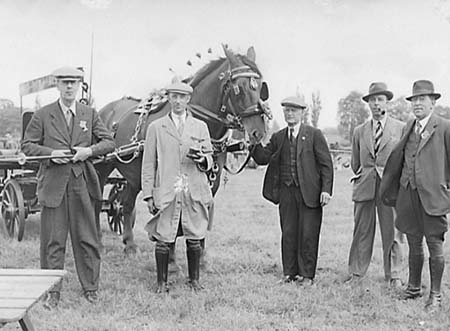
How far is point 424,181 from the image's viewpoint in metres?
4.93

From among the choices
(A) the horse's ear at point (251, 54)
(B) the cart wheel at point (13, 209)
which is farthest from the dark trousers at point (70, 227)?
(B) the cart wheel at point (13, 209)

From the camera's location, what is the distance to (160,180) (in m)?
5.28

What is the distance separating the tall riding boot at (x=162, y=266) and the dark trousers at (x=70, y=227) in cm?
63

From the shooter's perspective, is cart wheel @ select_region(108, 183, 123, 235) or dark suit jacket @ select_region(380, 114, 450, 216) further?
cart wheel @ select_region(108, 183, 123, 235)

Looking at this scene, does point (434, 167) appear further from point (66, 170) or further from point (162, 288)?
point (66, 170)

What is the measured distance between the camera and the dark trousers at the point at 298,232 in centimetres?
575

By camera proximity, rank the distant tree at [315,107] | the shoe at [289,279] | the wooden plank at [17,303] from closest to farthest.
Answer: the wooden plank at [17,303]
the shoe at [289,279]
the distant tree at [315,107]

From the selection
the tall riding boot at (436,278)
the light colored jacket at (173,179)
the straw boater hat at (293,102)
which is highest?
the straw boater hat at (293,102)

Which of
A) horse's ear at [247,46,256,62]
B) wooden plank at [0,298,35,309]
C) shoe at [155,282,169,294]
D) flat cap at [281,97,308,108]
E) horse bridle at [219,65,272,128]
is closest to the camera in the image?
wooden plank at [0,298,35,309]

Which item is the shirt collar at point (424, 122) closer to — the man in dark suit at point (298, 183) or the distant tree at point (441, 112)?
the distant tree at point (441, 112)

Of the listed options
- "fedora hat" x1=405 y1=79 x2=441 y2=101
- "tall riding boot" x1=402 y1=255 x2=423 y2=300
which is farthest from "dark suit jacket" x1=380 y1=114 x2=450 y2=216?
"tall riding boot" x1=402 y1=255 x2=423 y2=300

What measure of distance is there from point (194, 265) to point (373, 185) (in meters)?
2.02

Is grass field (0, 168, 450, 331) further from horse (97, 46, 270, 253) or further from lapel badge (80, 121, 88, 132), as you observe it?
lapel badge (80, 121, 88, 132)

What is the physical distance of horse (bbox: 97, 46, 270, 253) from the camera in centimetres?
558
